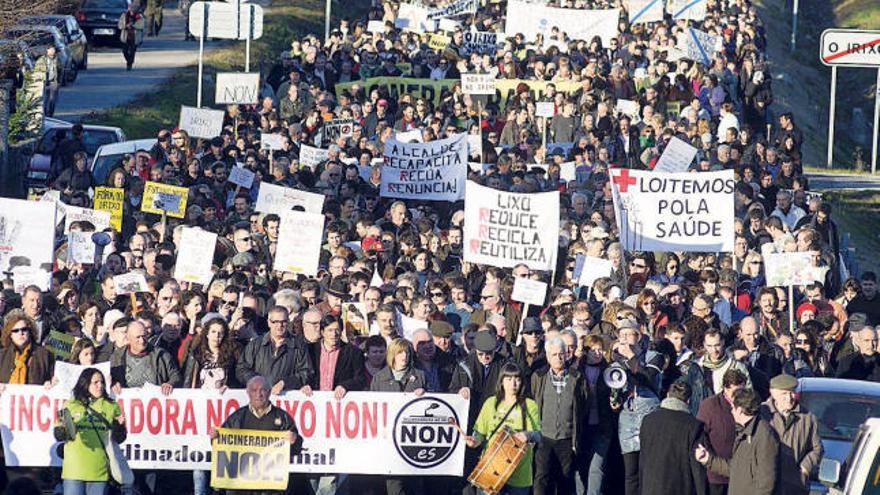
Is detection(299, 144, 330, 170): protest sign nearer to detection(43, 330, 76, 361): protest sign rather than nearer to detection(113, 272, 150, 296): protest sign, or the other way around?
detection(113, 272, 150, 296): protest sign

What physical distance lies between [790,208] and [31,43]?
18710mm

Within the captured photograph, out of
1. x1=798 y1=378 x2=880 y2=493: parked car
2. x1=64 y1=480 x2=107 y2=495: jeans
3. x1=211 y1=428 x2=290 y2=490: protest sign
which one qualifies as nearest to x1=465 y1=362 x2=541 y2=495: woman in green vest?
x1=211 y1=428 x2=290 y2=490: protest sign

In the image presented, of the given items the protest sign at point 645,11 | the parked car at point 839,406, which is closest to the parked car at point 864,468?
the parked car at point 839,406

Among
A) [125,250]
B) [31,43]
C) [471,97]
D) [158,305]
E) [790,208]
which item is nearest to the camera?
[158,305]

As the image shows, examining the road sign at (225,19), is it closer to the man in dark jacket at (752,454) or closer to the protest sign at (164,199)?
the protest sign at (164,199)

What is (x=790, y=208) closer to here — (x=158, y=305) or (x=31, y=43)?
(x=158, y=305)

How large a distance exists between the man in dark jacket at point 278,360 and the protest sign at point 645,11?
2712 cm

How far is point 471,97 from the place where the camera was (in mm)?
34094

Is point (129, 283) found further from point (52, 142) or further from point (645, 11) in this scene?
point (645, 11)

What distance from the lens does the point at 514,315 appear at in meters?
20.5

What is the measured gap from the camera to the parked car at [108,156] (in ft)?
97.9

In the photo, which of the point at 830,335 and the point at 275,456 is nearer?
the point at 275,456

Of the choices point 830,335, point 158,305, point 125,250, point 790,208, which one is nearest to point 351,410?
point 158,305

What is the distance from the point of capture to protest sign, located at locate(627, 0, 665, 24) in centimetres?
4328
